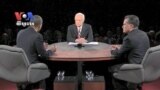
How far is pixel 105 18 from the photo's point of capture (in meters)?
8.15

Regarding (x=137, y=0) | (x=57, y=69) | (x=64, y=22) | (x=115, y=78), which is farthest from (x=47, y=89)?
(x=137, y=0)

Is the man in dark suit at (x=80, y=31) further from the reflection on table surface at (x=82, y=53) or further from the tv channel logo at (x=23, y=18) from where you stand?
the tv channel logo at (x=23, y=18)

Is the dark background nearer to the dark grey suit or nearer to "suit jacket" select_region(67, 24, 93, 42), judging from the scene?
"suit jacket" select_region(67, 24, 93, 42)

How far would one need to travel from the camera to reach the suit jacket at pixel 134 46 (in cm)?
445

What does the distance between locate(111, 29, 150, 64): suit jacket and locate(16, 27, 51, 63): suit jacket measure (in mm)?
971

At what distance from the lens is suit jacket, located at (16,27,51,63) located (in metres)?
4.52

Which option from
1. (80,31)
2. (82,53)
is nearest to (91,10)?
(80,31)

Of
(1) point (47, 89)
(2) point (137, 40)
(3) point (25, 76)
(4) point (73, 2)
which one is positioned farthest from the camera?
(4) point (73, 2)

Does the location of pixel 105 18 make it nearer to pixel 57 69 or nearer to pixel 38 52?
pixel 57 69

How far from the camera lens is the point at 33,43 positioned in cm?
457

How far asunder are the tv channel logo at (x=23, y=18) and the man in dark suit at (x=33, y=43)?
3161mm

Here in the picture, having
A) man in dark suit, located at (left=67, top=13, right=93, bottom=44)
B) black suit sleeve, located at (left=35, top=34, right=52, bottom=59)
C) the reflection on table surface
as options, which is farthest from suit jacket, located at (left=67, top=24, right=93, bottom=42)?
black suit sleeve, located at (left=35, top=34, right=52, bottom=59)

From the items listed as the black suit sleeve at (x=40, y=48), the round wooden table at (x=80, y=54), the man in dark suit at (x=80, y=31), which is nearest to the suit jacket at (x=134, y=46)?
the round wooden table at (x=80, y=54)

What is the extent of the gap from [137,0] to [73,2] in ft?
4.75
